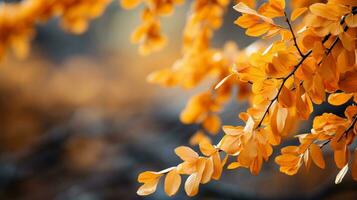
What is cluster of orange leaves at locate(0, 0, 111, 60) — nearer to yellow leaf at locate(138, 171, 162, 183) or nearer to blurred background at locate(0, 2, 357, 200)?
yellow leaf at locate(138, 171, 162, 183)

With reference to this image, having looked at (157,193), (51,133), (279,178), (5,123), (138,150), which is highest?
(5,123)

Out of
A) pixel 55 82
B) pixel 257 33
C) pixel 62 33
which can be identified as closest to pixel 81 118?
pixel 55 82

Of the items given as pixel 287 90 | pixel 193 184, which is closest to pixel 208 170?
pixel 193 184

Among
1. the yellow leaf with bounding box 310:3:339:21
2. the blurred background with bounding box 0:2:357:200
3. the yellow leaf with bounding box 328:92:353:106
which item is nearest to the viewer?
the yellow leaf with bounding box 310:3:339:21

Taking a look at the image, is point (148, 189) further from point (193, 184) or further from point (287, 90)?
point (287, 90)

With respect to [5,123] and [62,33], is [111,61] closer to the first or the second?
[62,33]

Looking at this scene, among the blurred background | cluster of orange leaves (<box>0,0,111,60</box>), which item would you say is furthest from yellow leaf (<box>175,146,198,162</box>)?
the blurred background
